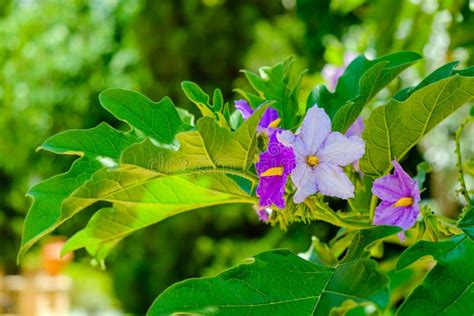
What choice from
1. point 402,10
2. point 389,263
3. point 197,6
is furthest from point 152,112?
point 197,6

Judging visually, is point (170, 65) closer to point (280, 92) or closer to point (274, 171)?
point (280, 92)

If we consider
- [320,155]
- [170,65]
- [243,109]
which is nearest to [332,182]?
[320,155]

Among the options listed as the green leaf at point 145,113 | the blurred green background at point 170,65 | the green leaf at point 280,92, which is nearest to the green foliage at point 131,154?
the green leaf at point 145,113

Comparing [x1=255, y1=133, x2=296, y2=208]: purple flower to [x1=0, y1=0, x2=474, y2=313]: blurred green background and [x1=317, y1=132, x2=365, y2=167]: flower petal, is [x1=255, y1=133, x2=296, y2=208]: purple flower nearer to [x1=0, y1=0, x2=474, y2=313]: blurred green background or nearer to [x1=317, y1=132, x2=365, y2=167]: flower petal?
[x1=317, y1=132, x2=365, y2=167]: flower petal

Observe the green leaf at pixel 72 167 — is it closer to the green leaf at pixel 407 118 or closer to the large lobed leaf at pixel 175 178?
the large lobed leaf at pixel 175 178

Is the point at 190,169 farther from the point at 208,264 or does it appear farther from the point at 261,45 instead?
the point at 208,264
